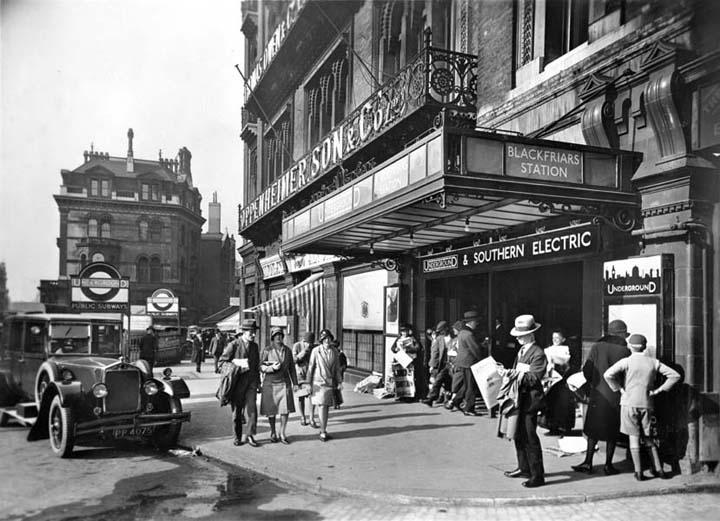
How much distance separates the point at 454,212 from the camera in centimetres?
922

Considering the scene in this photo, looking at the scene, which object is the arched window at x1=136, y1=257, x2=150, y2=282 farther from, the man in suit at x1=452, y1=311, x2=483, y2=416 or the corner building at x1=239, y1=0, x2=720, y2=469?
the man in suit at x1=452, y1=311, x2=483, y2=416

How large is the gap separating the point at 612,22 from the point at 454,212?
3414mm

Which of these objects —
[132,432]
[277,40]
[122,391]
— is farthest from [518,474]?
[277,40]

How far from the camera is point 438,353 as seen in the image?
11672mm

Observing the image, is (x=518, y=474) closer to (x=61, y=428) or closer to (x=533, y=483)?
(x=533, y=483)

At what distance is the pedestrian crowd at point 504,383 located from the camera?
6410 millimetres

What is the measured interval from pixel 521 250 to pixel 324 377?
3794mm

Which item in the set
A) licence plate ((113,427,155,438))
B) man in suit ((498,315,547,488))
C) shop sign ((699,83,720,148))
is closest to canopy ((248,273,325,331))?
licence plate ((113,427,155,438))

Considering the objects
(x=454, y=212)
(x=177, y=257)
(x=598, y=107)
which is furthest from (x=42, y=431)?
(x=177, y=257)

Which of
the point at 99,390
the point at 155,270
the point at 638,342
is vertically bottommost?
the point at 99,390

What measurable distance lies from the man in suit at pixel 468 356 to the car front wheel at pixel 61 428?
6.26m

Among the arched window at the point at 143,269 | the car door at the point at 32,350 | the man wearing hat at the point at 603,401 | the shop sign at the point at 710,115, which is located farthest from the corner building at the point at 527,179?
the arched window at the point at 143,269

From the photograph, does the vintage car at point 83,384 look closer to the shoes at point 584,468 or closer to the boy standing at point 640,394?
the shoes at point 584,468

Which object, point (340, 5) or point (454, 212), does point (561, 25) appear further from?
point (340, 5)
